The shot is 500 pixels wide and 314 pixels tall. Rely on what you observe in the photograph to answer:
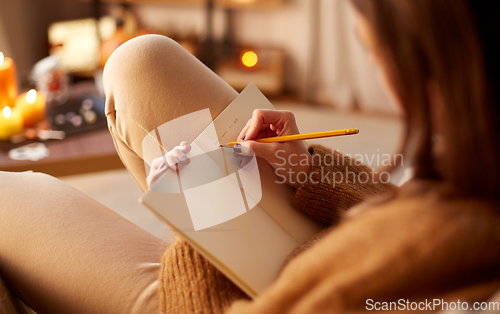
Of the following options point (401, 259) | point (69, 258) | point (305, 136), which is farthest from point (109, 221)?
point (401, 259)

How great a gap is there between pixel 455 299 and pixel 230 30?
2.18 metres

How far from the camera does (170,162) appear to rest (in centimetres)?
51

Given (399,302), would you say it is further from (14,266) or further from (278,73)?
(278,73)

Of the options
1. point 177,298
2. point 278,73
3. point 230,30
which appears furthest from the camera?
point 230,30

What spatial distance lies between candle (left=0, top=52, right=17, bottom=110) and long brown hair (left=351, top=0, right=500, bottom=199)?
102 centimetres

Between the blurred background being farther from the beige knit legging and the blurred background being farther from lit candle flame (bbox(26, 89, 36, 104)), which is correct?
the beige knit legging

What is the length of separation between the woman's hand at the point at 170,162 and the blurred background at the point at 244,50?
0.89 meters

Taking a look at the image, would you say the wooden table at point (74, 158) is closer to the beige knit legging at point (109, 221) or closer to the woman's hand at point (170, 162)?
the beige knit legging at point (109, 221)

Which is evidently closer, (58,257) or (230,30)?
(58,257)

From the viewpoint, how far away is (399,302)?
0.37m

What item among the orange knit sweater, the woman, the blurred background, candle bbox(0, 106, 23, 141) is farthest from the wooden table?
the orange knit sweater

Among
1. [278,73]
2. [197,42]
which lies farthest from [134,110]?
[197,42]

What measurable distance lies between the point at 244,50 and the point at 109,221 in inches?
71.8

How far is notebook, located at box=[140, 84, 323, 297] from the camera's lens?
1.52ft
